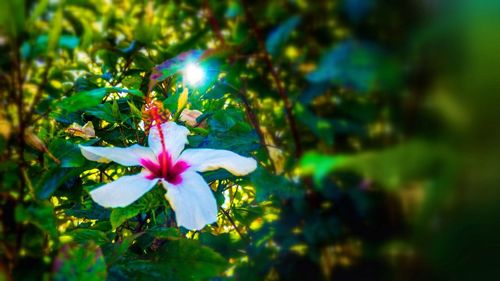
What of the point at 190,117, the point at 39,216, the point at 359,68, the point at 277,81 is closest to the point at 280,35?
the point at 277,81

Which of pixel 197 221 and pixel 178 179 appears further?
pixel 178 179

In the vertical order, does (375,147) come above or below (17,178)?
below

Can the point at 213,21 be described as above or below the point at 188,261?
above

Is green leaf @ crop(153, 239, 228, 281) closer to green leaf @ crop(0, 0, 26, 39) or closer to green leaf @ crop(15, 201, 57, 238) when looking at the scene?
green leaf @ crop(15, 201, 57, 238)

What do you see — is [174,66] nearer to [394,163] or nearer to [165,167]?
[165,167]

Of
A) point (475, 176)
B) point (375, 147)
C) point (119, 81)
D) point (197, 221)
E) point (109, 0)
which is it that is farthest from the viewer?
point (119, 81)

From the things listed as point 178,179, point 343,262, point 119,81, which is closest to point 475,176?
point 343,262

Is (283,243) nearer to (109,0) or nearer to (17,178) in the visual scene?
(17,178)

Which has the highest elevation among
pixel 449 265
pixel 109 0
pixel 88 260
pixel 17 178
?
pixel 109 0
